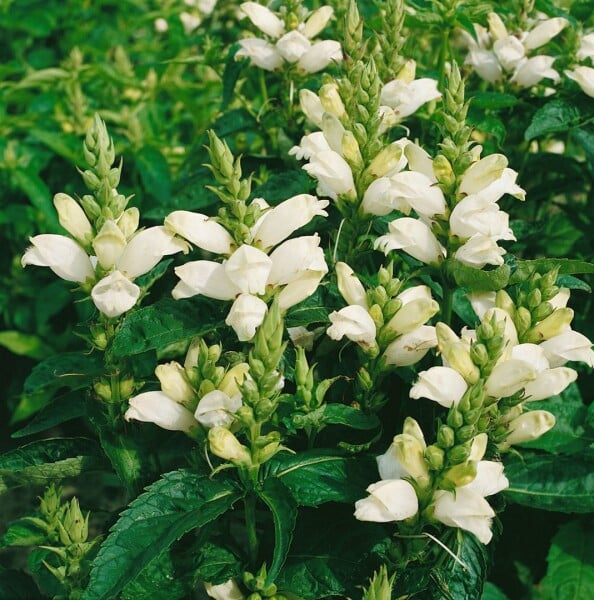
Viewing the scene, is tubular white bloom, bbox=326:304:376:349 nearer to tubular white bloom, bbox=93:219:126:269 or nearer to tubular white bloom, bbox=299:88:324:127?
tubular white bloom, bbox=93:219:126:269

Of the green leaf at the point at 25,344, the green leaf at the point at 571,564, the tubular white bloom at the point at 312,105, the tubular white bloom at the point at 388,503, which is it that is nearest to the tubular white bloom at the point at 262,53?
the tubular white bloom at the point at 312,105

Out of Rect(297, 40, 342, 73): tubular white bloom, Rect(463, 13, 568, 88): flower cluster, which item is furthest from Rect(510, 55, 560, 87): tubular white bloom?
Rect(297, 40, 342, 73): tubular white bloom

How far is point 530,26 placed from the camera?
2.64 m

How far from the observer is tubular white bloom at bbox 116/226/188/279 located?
1.71 m

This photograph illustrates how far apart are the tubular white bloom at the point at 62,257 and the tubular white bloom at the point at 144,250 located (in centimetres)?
8

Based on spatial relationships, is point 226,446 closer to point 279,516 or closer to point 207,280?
point 279,516

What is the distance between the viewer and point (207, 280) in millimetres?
1706

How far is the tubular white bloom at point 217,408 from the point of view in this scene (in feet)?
5.21

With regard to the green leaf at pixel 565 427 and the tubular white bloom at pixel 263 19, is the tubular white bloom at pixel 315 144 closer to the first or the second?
the tubular white bloom at pixel 263 19

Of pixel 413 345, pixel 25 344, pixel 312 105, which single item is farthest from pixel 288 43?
pixel 25 344

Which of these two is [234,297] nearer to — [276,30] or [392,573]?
[392,573]

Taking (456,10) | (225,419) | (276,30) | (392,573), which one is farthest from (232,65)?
(392,573)

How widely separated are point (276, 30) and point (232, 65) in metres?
0.28

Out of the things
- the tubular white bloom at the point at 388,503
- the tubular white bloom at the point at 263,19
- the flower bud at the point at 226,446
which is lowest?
the tubular white bloom at the point at 388,503
